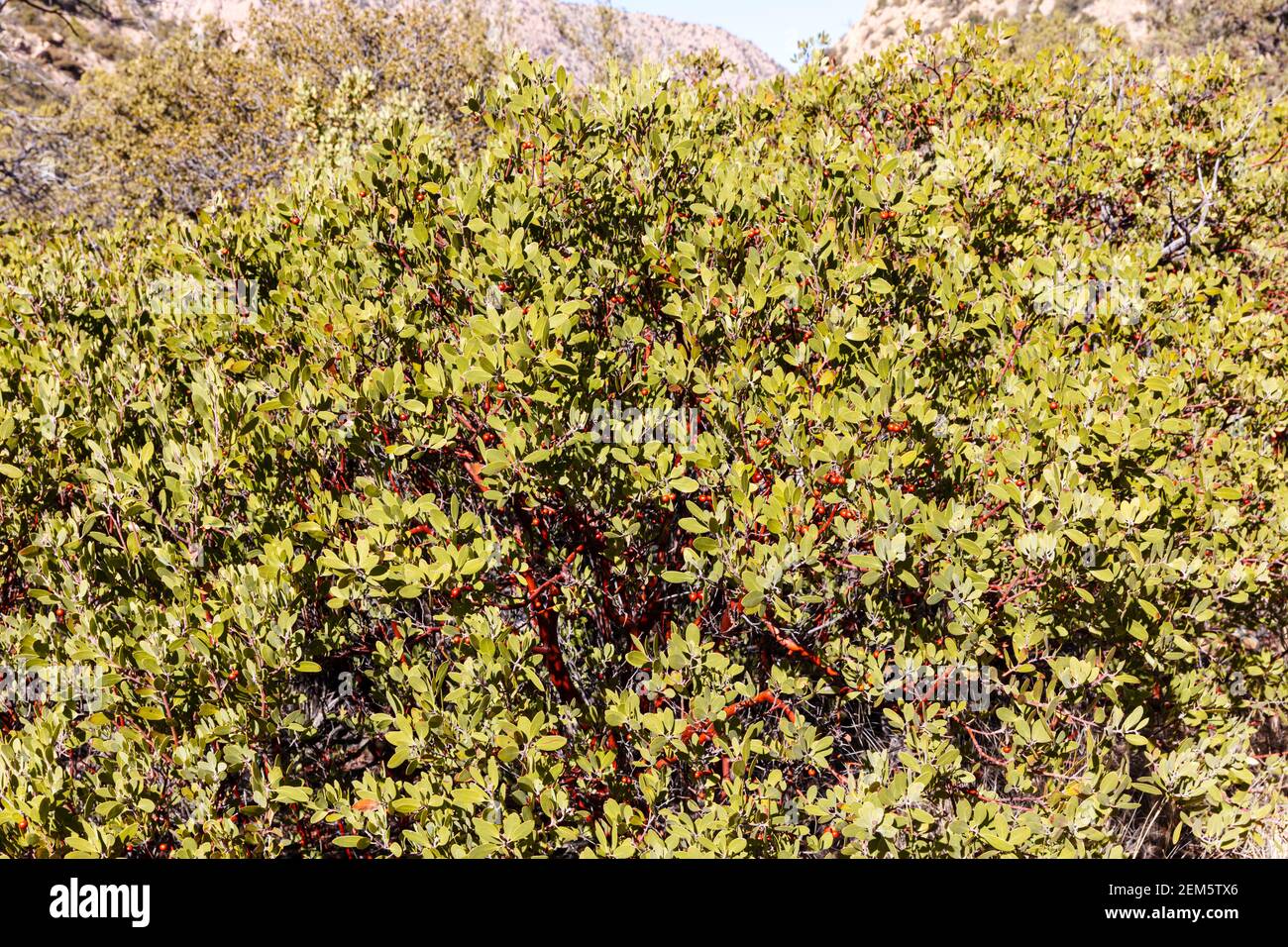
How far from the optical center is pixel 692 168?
489 centimetres

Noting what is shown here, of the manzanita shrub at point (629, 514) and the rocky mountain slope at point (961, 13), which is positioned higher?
the rocky mountain slope at point (961, 13)

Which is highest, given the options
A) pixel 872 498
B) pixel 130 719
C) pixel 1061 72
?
pixel 1061 72

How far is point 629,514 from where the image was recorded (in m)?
4.09

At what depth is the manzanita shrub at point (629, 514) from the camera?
3189mm

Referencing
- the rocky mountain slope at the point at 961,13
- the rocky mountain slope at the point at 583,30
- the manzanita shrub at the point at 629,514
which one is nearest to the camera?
the manzanita shrub at the point at 629,514

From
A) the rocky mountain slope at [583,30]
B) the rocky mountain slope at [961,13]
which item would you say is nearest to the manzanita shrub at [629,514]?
the rocky mountain slope at [961,13]

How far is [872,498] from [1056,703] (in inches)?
50.4

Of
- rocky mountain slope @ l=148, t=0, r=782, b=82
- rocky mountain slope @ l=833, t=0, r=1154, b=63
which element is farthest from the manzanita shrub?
rocky mountain slope @ l=148, t=0, r=782, b=82

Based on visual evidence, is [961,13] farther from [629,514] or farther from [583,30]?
[629,514]

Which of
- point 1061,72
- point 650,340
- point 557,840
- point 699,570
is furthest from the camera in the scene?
point 1061,72

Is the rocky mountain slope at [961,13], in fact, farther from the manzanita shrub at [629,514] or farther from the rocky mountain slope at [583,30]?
the manzanita shrub at [629,514]

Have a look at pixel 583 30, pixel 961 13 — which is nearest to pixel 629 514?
pixel 583 30
